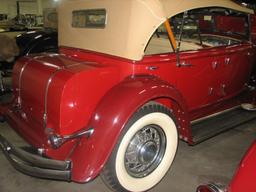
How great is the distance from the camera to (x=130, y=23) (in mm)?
2520

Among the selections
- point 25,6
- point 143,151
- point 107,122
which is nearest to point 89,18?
point 107,122

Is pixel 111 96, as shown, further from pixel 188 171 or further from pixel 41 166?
pixel 188 171

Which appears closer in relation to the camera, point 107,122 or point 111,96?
point 107,122

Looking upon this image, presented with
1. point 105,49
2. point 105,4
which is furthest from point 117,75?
point 105,4

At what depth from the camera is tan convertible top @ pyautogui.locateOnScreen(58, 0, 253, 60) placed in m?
2.50

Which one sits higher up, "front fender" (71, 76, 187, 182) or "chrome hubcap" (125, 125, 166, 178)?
"front fender" (71, 76, 187, 182)

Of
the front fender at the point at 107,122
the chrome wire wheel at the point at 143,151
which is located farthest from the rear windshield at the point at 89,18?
the chrome wire wheel at the point at 143,151

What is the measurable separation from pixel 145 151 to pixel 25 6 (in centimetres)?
2281

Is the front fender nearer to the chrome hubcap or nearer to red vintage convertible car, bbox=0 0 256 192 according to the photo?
red vintage convertible car, bbox=0 0 256 192

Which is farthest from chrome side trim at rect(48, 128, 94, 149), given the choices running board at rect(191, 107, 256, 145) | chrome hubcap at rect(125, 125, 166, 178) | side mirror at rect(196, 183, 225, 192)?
running board at rect(191, 107, 256, 145)

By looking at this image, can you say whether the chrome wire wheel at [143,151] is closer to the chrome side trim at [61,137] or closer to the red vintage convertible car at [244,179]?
the chrome side trim at [61,137]

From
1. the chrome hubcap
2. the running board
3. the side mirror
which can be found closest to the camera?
the side mirror

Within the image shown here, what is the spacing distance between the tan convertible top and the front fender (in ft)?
1.12

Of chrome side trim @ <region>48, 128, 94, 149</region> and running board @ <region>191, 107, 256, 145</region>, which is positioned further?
running board @ <region>191, 107, 256, 145</region>
